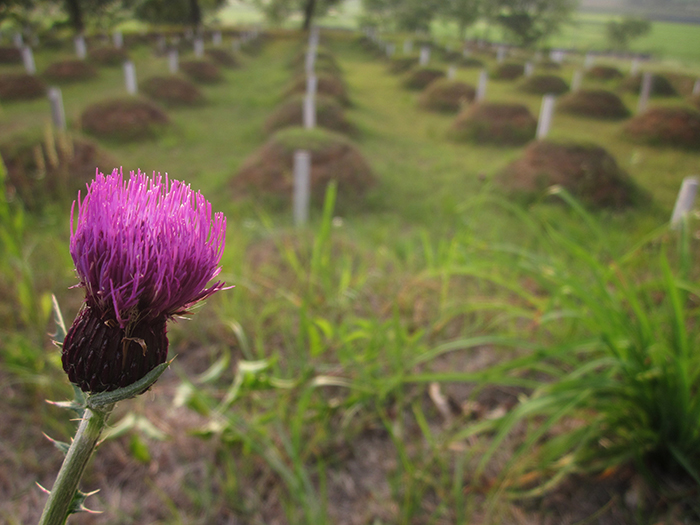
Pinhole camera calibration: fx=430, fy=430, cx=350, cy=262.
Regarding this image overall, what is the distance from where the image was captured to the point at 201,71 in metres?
8.52

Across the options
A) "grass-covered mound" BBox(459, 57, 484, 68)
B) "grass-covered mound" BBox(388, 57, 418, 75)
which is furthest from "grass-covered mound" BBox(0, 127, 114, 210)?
"grass-covered mound" BBox(388, 57, 418, 75)

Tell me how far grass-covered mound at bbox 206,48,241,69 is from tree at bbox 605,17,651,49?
8667mm

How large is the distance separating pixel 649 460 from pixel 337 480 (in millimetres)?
883

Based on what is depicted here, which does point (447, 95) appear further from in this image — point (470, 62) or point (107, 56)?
point (107, 56)

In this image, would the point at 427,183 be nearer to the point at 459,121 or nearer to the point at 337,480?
the point at 459,121

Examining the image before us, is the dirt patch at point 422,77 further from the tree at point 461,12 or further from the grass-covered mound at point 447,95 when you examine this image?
the tree at point 461,12

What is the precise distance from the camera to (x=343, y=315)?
1.87 meters

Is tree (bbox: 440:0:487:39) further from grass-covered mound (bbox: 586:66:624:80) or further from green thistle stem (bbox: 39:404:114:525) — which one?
green thistle stem (bbox: 39:404:114:525)

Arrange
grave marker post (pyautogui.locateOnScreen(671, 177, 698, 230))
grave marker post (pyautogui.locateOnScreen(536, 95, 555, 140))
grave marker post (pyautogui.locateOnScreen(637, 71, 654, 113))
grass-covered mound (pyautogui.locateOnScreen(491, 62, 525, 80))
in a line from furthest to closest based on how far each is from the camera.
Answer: grass-covered mound (pyautogui.locateOnScreen(491, 62, 525, 80)) < grave marker post (pyautogui.locateOnScreen(536, 95, 555, 140)) < grave marker post (pyautogui.locateOnScreen(637, 71, 654, 113)) < grave marker post (pyautogui.locateOnScreen(671, 177, 698, 230))

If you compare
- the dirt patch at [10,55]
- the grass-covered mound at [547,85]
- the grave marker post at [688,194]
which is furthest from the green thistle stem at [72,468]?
the dirt patch at [10,55]

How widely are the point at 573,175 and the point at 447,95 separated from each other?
396 cm

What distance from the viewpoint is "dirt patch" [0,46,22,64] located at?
6711mm

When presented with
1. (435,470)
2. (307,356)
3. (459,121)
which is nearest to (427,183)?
(459,121)

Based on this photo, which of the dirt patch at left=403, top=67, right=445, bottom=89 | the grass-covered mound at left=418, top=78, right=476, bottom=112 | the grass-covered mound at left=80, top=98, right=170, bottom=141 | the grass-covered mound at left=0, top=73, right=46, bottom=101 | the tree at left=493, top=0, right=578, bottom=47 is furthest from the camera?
the dirt patch at left=403, top=67, right=445, bottom=89
